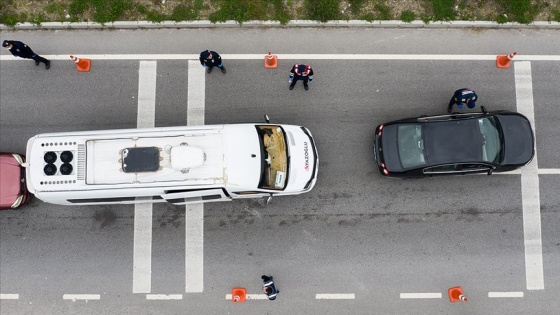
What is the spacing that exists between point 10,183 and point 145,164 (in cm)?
424

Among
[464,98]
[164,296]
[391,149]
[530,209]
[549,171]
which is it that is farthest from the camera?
[549,171]

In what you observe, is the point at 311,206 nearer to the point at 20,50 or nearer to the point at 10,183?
the point at 10,183

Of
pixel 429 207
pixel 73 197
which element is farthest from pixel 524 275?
pixel 73 197

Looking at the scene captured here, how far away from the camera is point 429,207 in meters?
10.2

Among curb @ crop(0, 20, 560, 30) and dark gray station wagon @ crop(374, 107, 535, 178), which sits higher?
curb @ crop(0, 20, 560, 30)

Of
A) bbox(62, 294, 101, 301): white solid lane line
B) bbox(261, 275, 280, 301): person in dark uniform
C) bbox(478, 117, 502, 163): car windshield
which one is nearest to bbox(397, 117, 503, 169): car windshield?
bbox(478, 117, 502, 163): car windshield

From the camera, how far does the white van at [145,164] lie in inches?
326

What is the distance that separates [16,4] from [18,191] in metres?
5.53

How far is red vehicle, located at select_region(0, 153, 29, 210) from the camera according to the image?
9.55 meters

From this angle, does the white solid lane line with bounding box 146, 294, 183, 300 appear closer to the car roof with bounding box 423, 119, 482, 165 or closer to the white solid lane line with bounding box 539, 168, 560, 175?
the car roof with bounding box 423, 119, 482, 165

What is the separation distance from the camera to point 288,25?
1065cm

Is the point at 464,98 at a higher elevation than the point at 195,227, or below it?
higher

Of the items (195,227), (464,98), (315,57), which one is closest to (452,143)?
(464,98)

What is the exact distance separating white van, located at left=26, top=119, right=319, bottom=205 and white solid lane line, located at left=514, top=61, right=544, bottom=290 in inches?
291
